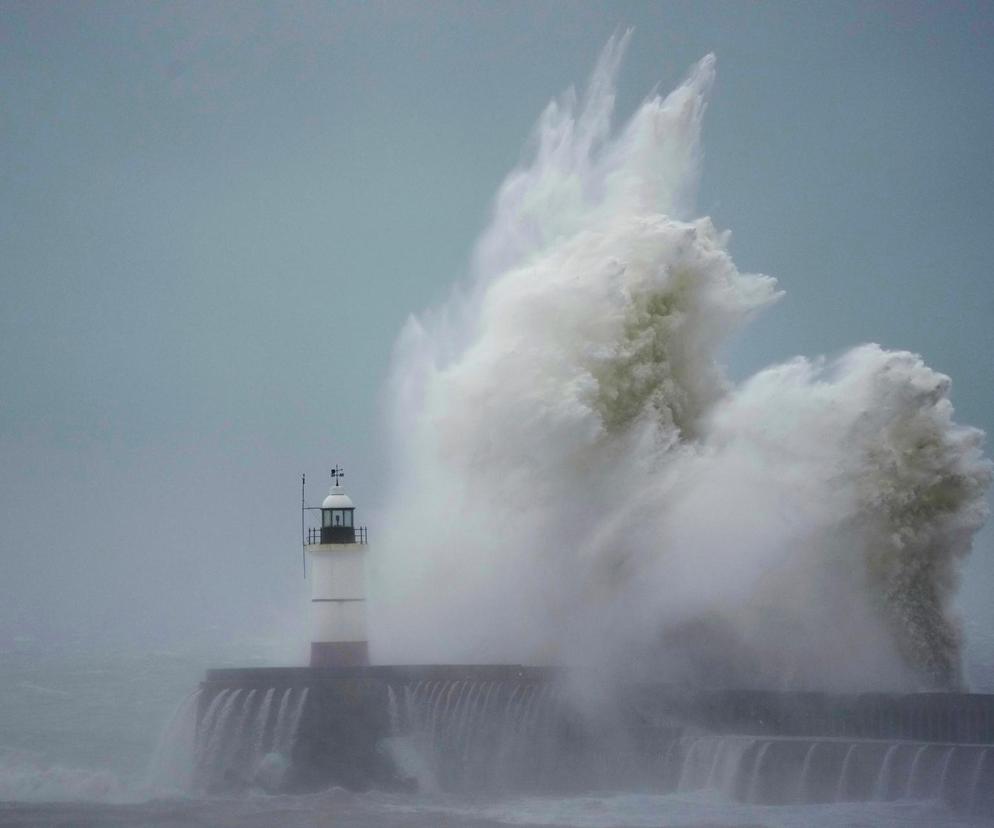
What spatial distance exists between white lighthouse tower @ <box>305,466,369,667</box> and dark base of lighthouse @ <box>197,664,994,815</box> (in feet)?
4.71

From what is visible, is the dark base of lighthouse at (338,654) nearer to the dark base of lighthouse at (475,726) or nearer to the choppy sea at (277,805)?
the dark base of lighthouse at (475,726)

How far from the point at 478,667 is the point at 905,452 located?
326 inches

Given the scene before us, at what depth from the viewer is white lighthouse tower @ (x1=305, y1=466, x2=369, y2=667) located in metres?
25.9

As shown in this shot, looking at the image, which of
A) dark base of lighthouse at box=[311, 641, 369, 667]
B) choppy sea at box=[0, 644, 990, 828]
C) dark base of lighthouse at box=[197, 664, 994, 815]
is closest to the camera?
choppy sea at box=[0, 644, 990, 828]

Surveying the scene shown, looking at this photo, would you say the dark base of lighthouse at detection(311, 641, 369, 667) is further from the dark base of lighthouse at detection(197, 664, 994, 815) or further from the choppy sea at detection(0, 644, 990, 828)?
the choppy sea at detection(0, 644, 990, 828)

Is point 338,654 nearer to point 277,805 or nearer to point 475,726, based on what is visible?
point 475,726

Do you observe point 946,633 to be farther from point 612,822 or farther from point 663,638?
point 612,822

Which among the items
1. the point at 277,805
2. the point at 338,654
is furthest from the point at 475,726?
the point at 277,805

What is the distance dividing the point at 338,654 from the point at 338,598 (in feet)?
3.07

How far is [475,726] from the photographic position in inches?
963

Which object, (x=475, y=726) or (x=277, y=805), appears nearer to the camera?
(x=277, y=805)

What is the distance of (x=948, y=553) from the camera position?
2670 centimetres

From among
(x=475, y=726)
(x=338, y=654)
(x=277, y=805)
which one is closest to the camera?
→ (x=277, y=805)

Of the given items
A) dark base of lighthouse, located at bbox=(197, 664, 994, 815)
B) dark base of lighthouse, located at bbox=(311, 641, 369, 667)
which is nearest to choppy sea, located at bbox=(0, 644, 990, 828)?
dark base of lighthouse, located at bbox=(197, 664, 994, 815)
